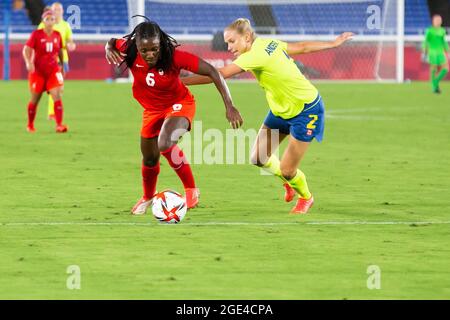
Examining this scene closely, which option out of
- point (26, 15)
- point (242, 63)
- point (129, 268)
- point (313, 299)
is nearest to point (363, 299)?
point (313, 299)

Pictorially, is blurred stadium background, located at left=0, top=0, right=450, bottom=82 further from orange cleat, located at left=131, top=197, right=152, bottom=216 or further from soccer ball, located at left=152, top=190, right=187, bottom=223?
soccer ball, located at left=152, top=190, right=187, bottom=223

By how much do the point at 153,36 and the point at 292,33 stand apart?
3019cm

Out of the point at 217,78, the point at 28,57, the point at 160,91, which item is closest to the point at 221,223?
the point at 217,78

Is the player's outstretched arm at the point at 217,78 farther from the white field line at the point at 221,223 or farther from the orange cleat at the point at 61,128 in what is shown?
the orange cleat at the point at 61,128

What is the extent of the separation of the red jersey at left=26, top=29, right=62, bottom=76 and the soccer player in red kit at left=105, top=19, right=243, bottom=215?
948cm

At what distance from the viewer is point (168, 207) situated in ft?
35.6

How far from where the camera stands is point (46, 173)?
1513cm

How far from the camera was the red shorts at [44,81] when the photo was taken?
68.5 ft

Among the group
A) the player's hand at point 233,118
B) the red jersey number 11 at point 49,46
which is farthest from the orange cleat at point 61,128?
the player's hand at point 233,118

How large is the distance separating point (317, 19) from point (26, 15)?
1146 centimetres

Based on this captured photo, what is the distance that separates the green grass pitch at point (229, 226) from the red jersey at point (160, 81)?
1115 millimetres

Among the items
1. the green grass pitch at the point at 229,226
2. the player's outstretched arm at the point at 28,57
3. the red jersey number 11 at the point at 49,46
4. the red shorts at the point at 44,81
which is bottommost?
the green grass pitch at the point at 229,226

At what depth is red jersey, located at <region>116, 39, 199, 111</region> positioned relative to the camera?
1114cm

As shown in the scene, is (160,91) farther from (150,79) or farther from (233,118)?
(233,118)
